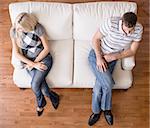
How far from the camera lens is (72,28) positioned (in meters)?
2.63

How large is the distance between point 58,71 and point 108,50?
443 mm

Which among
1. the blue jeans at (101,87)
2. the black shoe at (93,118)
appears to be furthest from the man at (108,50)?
the black shoe at (93,118)

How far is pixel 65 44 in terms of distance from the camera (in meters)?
2.68

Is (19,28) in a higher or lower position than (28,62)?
higher

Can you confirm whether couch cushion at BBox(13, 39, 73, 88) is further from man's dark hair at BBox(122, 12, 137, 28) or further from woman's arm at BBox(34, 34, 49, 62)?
man's dark hair at BBox(122, 12, 137, 28)

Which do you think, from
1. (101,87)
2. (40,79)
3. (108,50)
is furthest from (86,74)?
(40,79)

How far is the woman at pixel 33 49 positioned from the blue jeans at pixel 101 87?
0.36m

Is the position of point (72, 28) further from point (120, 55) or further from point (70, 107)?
point (70, 107)

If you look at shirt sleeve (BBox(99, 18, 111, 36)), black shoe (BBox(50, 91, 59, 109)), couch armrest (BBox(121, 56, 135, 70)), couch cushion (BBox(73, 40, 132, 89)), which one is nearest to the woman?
black shoe (BBox(50, 91, 59, 109))

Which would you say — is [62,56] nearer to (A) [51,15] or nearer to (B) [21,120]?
(A) [51,15]

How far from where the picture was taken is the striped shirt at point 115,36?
235 cm

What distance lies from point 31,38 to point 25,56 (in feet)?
0.61

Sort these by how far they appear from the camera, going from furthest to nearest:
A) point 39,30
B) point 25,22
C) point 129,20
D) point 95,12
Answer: point 95,12 < point 39,30 < point 25,22 < point 129,20

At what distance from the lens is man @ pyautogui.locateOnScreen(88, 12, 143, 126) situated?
2.37 meters
